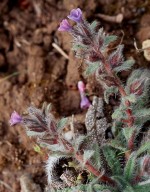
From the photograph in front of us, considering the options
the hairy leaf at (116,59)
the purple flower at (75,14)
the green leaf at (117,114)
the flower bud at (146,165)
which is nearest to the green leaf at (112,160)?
the green leaf at (117,114)

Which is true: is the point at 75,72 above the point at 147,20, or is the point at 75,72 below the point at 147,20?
below

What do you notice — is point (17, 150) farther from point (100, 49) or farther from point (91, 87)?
point (100, 49)

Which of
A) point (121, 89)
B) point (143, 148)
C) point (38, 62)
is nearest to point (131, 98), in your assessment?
point (121, 89)

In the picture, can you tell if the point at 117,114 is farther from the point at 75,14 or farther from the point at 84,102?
the point at 75,14

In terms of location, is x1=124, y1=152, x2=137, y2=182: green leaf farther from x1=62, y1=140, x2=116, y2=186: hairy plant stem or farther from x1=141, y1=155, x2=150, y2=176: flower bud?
x1=141, y1=155, x2=150, y2=176: flower bud

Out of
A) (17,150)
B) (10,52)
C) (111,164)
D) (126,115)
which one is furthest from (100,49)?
(10,52)

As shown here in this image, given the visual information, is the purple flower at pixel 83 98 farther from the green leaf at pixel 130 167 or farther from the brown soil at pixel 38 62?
the green leaf at pixel 130 167
